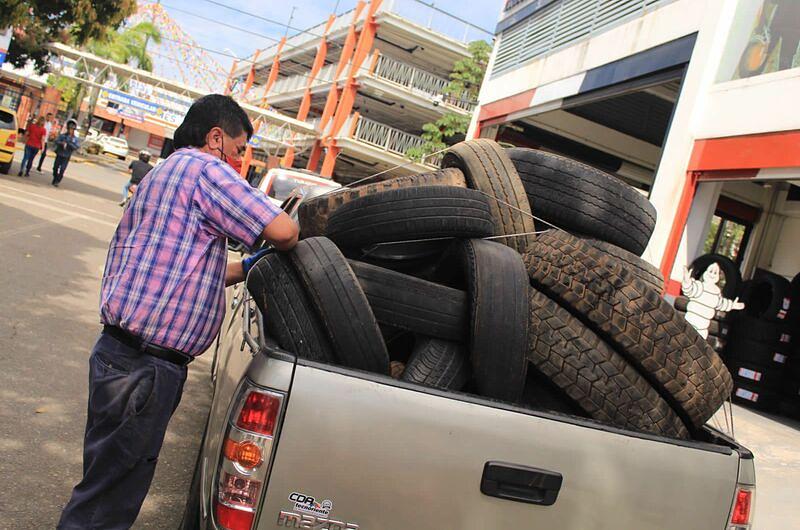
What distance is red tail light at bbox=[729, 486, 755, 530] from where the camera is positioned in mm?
2557

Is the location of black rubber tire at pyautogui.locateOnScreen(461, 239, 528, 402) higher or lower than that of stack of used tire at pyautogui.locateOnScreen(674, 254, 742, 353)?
lower

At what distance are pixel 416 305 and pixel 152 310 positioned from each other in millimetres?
940

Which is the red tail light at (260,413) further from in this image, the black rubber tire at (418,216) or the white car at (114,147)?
the white car at (114,147)

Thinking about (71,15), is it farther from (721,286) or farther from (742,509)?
(742,509)

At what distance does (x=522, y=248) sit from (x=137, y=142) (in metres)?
76.8

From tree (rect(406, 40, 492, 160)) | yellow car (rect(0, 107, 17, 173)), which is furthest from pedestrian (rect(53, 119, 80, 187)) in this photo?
tree (rect(406, 40, 492, 160))

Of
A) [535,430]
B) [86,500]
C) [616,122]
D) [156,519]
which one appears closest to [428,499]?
[535,430]

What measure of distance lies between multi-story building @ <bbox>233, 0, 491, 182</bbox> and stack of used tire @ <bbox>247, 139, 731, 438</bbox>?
2777cm

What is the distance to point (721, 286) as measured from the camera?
11.0m

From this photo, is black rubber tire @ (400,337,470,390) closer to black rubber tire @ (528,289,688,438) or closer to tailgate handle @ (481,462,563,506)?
black rubber tire @ (528,289,688,438)

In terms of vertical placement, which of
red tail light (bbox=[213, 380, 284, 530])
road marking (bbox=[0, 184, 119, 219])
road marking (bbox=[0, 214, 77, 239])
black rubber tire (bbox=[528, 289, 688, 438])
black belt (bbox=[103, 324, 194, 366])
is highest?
black rubber tire (bbox=[528, 289, 688, 438])

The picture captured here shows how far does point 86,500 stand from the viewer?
2.60 meters

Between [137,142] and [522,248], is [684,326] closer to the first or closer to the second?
[522,248]

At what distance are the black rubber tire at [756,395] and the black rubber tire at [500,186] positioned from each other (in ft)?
26.7
